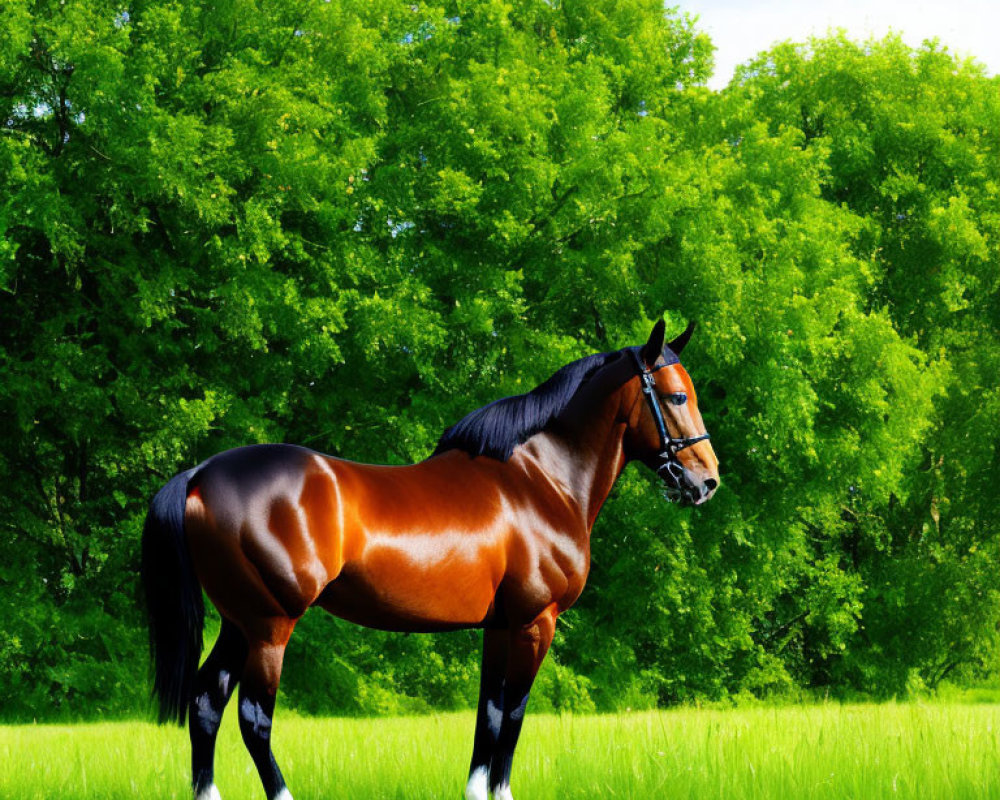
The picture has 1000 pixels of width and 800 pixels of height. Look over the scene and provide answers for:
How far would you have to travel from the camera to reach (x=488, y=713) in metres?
5.84

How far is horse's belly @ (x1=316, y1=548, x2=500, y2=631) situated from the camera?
5574mm

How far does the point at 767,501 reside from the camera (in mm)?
21562

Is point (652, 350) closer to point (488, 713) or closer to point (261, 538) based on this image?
point (488, 713)

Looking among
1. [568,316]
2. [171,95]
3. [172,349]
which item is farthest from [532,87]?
[172,349]

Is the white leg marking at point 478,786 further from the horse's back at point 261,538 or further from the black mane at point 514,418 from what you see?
the black mane at point 514,418

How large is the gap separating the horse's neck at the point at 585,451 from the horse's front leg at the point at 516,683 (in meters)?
0.68

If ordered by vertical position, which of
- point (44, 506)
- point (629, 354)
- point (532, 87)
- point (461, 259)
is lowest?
point (44, 506)

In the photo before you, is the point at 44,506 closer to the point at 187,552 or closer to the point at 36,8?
the point at 36,8

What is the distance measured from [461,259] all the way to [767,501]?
7.09m

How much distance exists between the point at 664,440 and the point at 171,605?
267cm

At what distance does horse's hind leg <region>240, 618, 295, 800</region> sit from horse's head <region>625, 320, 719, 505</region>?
2.20 meters

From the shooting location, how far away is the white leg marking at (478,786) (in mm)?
5621

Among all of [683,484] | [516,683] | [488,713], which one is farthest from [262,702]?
[683,484]

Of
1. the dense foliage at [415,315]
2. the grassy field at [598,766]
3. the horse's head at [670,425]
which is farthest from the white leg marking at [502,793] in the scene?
the dense foliage at [415,315]
